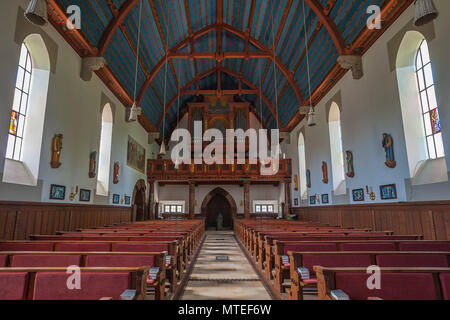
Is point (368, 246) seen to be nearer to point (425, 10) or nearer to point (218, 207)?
point (425, 10)

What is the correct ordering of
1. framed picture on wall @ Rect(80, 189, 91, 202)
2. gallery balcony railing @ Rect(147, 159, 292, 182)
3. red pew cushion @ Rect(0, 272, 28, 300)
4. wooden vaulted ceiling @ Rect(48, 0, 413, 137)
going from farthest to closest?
gallery balcony railing @ Rect(147, 159, 292, 182), framed picture on wall @ Rect(80, 189, 91, 202), wooden vaulted ceiling @ Rect(48, 0, 413, 137), red pew cushion @ Rect(0, 272, 28, 300)

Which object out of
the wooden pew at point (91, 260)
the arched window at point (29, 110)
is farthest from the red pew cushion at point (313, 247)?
the arched window at point (29, 110)

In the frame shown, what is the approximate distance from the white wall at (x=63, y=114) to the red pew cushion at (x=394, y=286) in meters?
6.34

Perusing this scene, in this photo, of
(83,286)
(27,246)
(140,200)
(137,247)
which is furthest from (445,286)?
(140,200)

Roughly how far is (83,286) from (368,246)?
345 cm

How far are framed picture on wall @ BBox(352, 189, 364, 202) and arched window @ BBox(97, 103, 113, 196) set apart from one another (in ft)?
30.4

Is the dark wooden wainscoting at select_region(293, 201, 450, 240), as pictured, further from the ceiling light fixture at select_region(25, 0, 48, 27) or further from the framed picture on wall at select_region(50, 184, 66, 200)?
the framed picture on wall at select_region(50, 184, 66, 200)

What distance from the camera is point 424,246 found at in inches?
145

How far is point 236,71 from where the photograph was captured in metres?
17.6

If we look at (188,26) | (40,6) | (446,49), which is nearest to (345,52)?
(446,49)

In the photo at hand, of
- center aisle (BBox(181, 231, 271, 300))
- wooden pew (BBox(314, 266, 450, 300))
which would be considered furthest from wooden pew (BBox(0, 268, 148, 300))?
center aisle (BBox(181, 231, 271, 300))

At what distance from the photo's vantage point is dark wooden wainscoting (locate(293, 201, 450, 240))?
18.2ft

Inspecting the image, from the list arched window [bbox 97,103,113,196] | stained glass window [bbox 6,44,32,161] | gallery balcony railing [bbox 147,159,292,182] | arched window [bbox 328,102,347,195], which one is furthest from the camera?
gallery balcony railing [bbox 147,159,292,182]
